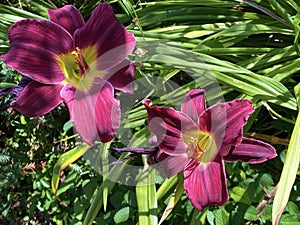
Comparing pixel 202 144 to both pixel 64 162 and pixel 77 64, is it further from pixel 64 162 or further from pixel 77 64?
pixel 64 162

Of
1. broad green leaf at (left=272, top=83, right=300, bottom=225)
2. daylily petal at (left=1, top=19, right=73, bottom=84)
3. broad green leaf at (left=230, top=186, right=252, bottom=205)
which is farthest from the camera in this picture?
broad green leaf at (left=230, top=186, right=252, bottom=205)

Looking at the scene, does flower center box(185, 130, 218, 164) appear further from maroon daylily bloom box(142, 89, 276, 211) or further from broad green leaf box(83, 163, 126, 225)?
broad green leaf box(83, 163, 126, 225)

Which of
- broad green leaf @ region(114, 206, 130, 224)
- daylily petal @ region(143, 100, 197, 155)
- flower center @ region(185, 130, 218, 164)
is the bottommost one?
broad green leaf @ region(114, 206, 130, 224)

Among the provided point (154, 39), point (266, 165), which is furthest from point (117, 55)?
point (266, 165)

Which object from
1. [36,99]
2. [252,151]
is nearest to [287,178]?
[252,151]

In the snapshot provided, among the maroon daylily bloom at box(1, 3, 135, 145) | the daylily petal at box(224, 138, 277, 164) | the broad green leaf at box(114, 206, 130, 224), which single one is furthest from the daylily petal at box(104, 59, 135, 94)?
the broad green leaf at box(114, 206, 130, 224)
